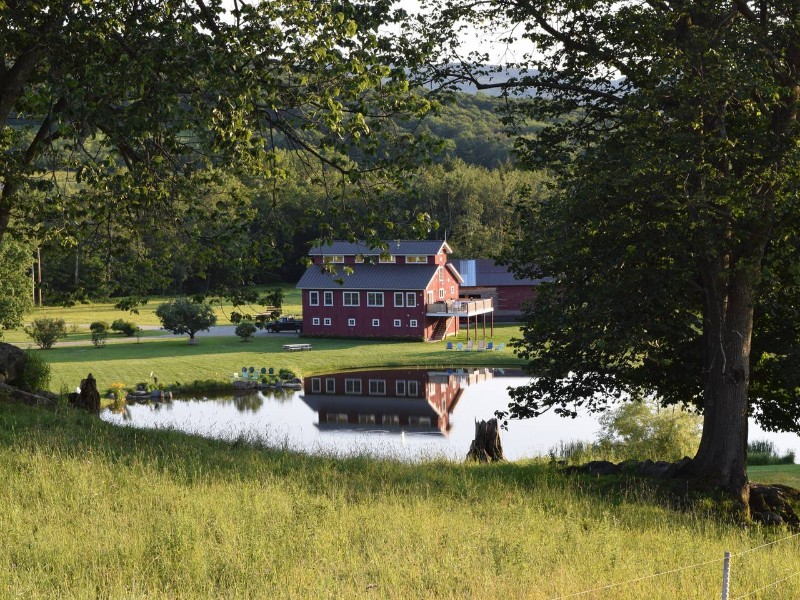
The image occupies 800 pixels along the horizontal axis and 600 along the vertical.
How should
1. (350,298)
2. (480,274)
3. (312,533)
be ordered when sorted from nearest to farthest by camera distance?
1. (312,533)
2. (350,298)
3. (480,274)

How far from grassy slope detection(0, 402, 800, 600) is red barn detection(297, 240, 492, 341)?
154 feet

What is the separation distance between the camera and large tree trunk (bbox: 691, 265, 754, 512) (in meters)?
14.8

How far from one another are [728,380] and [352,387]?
31.3 meters

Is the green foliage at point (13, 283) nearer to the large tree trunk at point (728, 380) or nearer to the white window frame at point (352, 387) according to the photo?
the white window frame at point (352, 387)

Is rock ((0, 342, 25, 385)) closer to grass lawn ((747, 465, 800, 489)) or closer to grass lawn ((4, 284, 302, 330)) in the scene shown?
grass lawn ((747, 465, 800, 489))

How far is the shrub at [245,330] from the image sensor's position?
57.0 m

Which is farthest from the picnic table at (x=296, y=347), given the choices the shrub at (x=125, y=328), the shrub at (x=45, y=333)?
the shrub at (x=45, y=333)

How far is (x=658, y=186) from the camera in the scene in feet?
40.9

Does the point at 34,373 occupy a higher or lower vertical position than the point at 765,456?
higher

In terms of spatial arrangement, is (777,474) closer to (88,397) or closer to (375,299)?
(88,397)

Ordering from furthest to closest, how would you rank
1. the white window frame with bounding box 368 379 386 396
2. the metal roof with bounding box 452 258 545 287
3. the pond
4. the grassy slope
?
the metal roof with bounding box 452 258 545 287 < the white window frame with bounding box 368 379 386 396 < the pond < the grassy slope

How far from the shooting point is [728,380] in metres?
14.9

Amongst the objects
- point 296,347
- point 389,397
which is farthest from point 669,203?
point 296,347

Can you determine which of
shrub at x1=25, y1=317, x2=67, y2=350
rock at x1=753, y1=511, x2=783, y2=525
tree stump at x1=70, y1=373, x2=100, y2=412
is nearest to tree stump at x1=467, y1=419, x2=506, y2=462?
rock at x1=753, y1=511, x2=783, y2=525
